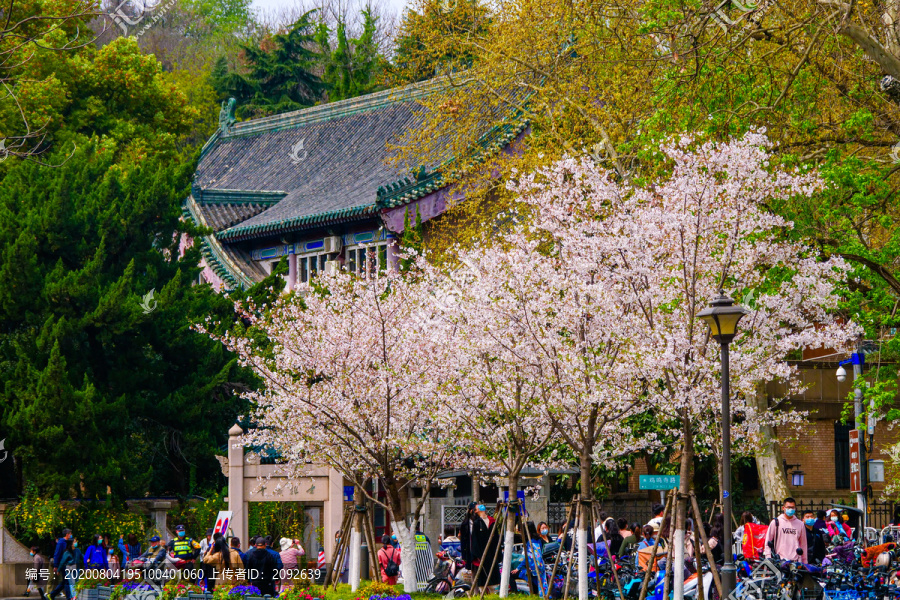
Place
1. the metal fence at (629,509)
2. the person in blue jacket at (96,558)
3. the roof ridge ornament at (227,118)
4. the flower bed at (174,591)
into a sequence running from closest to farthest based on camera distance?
the flower bed at (174,591), the person in blue jacket at (96,558), the metal fence at (629,509), the roof ridge ornament at (227,118)

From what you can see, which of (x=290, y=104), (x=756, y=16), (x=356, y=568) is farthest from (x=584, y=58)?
(x=290, y=104)

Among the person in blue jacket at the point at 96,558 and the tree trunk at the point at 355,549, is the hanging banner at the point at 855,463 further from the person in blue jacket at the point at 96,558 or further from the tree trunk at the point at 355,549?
the person in blue jacket at the point at 96,558

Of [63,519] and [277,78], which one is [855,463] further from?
[277,78]

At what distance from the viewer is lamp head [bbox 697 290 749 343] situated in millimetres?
14578

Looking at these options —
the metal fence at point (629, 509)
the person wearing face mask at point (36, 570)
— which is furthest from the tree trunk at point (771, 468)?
the person wearing face mask at point (36, 570)

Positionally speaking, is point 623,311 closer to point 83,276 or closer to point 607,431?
point 607,431

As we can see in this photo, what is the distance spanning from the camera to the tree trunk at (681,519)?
52.1 feet

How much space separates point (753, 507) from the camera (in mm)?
33062

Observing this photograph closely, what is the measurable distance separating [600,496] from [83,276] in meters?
13.6

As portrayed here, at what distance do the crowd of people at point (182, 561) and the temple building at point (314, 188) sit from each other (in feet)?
34.9

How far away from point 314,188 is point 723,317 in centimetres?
3149

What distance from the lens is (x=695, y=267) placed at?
55.8 ft

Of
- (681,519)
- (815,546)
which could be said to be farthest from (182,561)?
(815,546)

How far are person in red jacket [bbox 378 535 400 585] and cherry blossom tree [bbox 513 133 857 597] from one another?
7.09 meters
